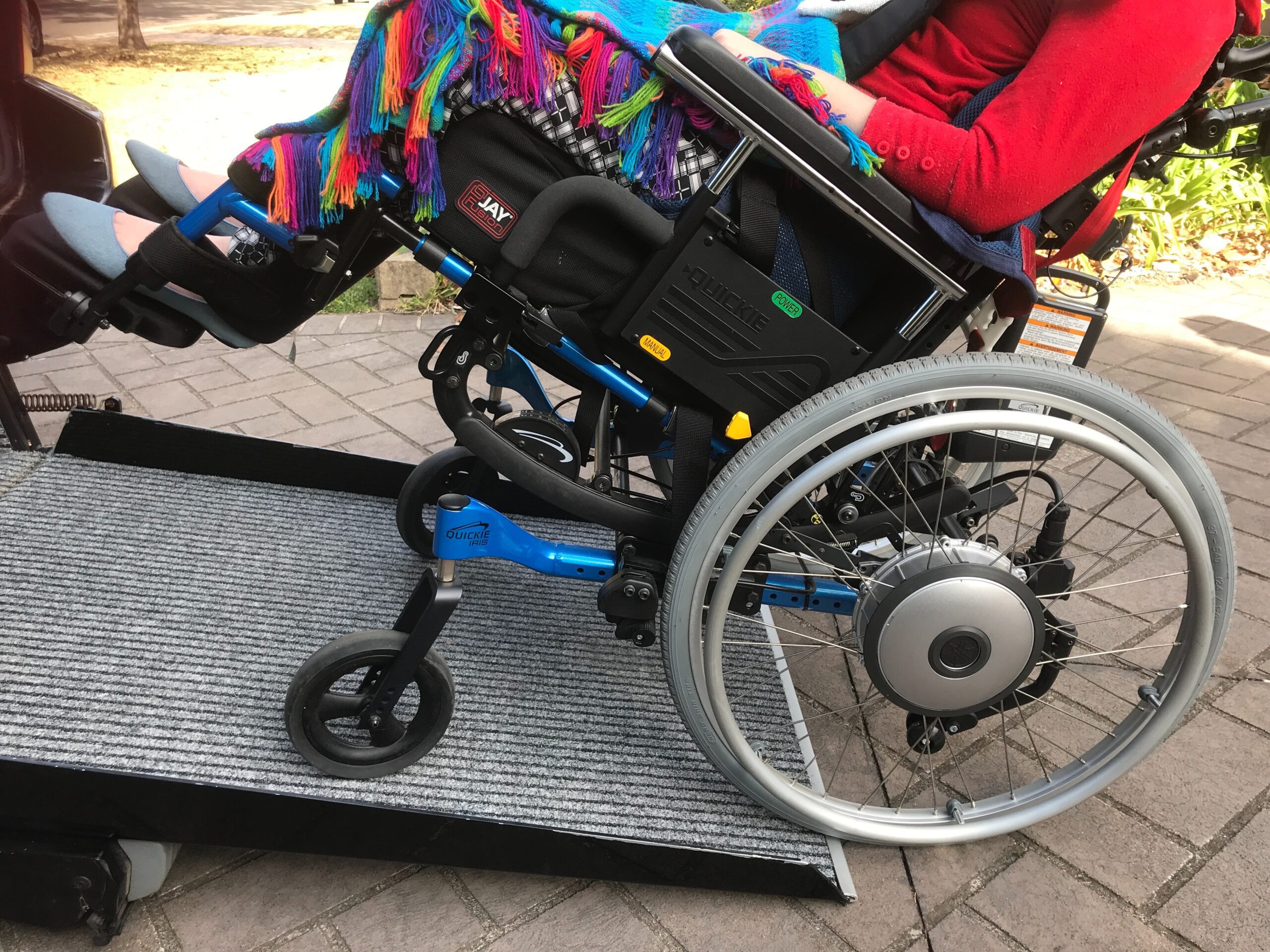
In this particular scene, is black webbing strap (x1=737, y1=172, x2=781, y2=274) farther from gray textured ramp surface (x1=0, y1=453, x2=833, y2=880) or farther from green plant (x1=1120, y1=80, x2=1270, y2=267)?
green plant (x1=1120, y1=80, x2=1270, y2=267)

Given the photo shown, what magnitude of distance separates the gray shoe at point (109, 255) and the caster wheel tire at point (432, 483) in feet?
1.35

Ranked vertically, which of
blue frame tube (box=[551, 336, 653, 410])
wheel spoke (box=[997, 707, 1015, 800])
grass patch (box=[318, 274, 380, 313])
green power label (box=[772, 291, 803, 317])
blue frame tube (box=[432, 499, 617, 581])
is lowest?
grass patch (box=[318, 274, 380, 313])

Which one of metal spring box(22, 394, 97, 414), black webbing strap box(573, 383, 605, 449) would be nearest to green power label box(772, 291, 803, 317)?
black webbing strap box(573, 383, 605, 449)

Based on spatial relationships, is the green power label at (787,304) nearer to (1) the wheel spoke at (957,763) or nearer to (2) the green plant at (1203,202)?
(1) the wheel spoke at (957,763)

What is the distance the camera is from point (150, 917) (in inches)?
49.2

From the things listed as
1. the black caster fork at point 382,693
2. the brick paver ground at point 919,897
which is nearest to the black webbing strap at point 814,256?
the black caster fork at point 382,693

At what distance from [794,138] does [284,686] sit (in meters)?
1.15

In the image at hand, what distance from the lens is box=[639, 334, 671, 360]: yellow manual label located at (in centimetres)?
125

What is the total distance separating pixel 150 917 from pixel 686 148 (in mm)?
1256

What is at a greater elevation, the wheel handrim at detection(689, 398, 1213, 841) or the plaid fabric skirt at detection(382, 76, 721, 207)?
the plaid fabric skirt at detection(382, 76, 721, 207)

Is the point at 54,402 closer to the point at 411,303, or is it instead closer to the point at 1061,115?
the point at 411,303

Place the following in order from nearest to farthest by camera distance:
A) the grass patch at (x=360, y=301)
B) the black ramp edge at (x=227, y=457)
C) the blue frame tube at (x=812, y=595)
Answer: the blue frame tube at (x=812, y=595) → the black ramp edge at (x=227, y=457) → the grass patch at (x=360, y=301)

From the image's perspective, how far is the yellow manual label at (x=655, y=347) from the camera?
4.10ft

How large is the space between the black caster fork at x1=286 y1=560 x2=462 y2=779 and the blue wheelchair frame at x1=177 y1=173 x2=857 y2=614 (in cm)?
6
